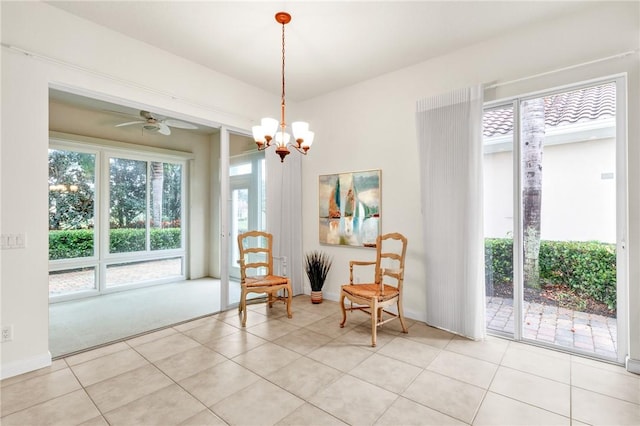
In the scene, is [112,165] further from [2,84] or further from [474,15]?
[474,15]

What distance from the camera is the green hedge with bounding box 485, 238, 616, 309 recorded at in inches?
110

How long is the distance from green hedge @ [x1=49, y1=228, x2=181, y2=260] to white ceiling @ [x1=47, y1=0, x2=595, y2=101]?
3514mm

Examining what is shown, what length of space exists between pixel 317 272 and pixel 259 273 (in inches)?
35.4

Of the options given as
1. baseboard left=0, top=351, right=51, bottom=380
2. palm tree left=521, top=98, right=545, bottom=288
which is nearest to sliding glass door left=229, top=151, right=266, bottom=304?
baseboard left=0, top=351, right=51, bottom=380

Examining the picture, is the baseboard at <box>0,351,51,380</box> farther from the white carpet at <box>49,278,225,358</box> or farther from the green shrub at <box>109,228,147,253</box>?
the green shrub at <box>109,228,147,253</box>

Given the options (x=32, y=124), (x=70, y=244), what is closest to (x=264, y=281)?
(x=32, y=124)

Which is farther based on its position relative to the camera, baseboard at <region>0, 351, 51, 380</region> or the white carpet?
the white carpet

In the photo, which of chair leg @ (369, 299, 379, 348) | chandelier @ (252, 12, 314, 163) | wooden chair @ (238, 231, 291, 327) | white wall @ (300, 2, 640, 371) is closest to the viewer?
white wall @ (300, 2, 640, 371)

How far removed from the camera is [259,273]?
4727 millimetres

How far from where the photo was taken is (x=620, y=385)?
237 cm

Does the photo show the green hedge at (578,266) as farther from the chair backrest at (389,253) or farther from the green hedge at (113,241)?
the green hedge at (113,241)

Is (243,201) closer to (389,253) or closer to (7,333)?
(389,253)

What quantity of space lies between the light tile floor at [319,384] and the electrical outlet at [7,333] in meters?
0.33

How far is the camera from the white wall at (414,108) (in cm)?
261
